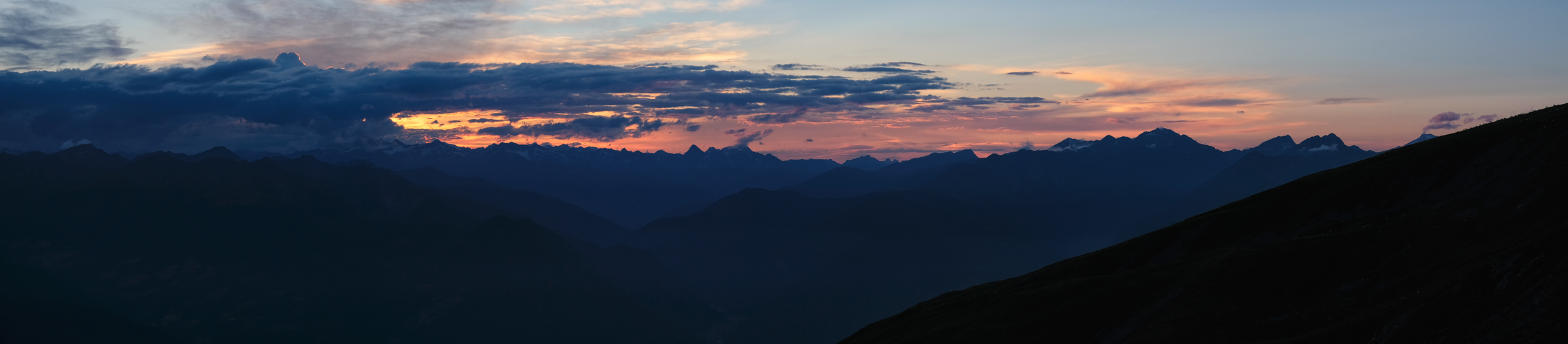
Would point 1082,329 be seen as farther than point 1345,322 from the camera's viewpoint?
Yes

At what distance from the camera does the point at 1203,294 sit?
291 feet

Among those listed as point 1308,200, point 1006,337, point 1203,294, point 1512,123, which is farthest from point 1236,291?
point 1512,123

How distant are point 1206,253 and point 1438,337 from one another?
193ft

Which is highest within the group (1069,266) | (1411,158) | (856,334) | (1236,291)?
(1411,158)

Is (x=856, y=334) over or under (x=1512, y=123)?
under

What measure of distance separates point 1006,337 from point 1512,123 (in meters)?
85.8

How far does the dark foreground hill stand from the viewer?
5900cm

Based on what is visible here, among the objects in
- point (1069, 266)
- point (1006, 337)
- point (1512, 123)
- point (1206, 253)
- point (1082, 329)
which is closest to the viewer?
point (1082, 329)

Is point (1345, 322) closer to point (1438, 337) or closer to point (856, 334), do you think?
point (1438, 337)

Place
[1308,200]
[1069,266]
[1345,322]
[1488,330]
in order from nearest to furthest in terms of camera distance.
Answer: [1488,330] < [1345,322] < [1308,200] < [1069,266]

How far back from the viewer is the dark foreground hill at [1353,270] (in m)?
59.0

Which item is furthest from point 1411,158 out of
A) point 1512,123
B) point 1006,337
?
point 1006,337

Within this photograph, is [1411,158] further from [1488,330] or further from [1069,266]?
[1488,330]

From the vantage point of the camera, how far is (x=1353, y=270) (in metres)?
79.6
